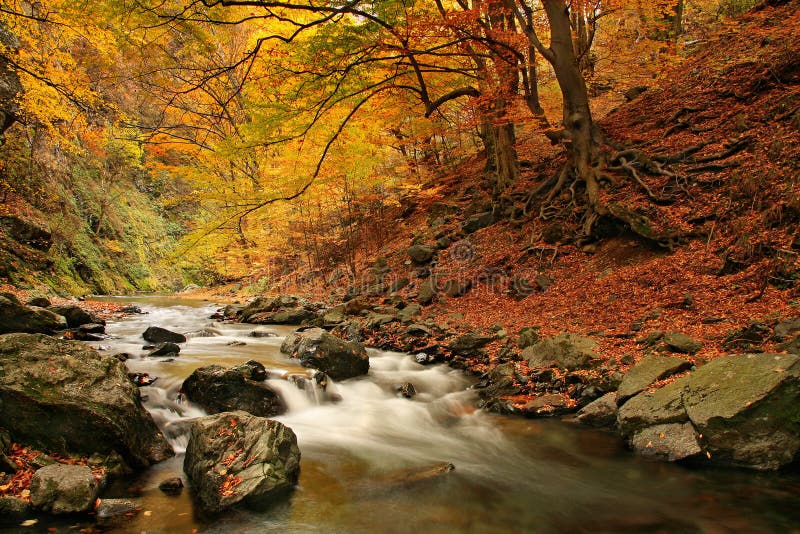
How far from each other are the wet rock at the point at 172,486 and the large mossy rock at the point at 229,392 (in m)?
1.48

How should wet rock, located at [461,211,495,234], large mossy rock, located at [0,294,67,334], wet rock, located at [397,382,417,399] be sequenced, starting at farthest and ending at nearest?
wet rock, located at [461,211,495,234] → wet rock, located at [397,382,417,399] → large mossy rock, located at [0,294,67,334]

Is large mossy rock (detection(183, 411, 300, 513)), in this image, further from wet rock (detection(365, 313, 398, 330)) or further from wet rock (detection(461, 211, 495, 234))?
wet rock (detection(461, 211, 495, 234))

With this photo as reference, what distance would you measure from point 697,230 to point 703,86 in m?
6.07

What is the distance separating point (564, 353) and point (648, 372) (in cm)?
135

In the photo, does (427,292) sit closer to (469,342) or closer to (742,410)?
(469,342)

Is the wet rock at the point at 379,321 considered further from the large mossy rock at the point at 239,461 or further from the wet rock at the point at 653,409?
the wet rock at the point at 653,409

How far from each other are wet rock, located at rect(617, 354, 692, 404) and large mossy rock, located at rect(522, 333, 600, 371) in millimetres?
807

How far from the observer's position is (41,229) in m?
13.1

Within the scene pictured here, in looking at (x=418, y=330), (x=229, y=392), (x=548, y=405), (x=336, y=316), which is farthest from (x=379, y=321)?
(x=548, y=405)

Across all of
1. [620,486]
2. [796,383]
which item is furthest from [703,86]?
[620,486]

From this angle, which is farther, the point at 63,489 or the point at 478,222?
the point at 478,222

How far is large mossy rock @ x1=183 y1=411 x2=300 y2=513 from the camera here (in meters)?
3.67

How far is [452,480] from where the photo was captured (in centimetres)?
447

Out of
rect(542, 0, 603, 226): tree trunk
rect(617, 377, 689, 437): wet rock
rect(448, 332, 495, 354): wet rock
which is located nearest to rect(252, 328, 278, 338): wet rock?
rect(448, 332, 495, 354): wet rock
